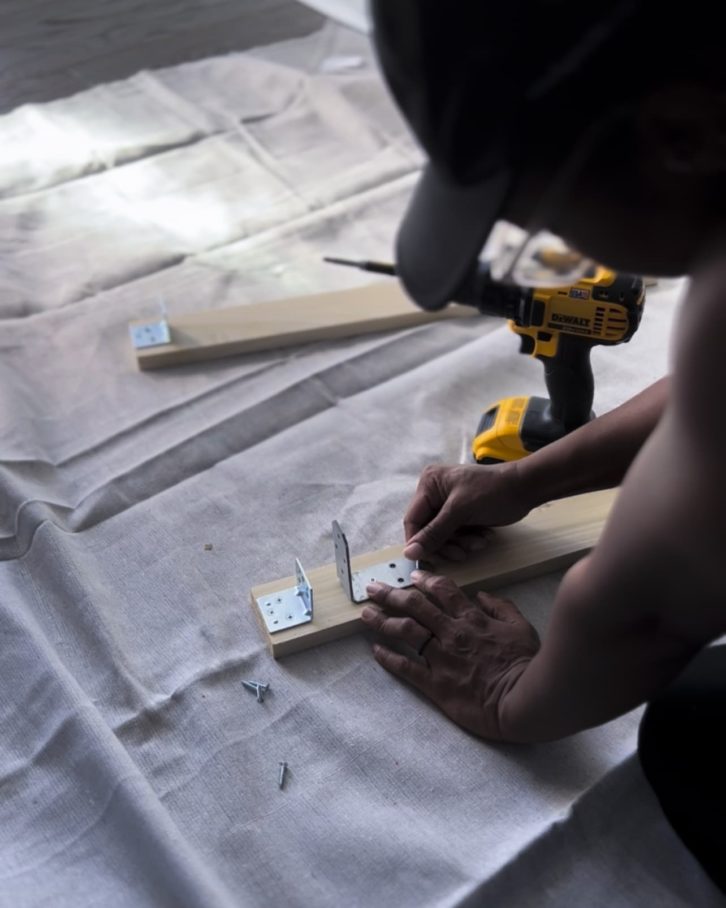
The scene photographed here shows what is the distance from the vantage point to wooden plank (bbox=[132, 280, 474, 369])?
2.03 meters

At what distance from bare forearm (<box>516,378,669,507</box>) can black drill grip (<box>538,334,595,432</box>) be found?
19 centimetres

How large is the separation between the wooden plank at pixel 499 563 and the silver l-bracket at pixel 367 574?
0.02 metres

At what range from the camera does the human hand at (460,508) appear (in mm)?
1453

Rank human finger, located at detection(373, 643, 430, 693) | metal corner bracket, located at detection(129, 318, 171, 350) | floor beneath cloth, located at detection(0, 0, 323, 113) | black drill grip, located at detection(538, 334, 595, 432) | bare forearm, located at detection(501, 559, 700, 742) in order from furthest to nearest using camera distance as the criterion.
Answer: floor beneath cloth, located at detection(0, 0, 323, 113), metal corner bracket, located at detection(129, 318, 171, 350), black drill grip, located at detection(538, 334, 595, 432), human finger, located at detection(373, 643, 430, 693), bare forearm, located at detection(501, 559, 700, 742)

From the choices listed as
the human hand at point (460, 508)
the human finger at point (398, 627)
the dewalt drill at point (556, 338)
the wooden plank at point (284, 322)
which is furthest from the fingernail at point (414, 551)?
the wooden plank at point (284, 322)

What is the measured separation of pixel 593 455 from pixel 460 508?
0.22 metres

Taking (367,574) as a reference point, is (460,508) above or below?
above

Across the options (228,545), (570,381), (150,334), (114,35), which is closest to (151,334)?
(150,334)

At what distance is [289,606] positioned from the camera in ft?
4.83

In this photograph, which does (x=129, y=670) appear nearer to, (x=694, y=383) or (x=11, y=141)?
(x=694, y=383)

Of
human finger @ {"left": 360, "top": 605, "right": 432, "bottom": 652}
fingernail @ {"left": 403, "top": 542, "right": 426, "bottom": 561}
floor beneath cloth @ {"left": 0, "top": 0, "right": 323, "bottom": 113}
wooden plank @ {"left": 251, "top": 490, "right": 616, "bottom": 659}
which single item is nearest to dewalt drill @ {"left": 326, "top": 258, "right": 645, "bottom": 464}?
wooden plank @ {"left": 251, "top": 490, "right": 616, "bottom": 659}

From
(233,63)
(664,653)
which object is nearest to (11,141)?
(233,63)

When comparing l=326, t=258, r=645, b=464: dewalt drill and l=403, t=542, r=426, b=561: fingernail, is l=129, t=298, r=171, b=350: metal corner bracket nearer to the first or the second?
l=326, t=258, r=645, b=464: dewalt drill

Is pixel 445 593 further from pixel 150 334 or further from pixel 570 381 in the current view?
pixel 150 334
